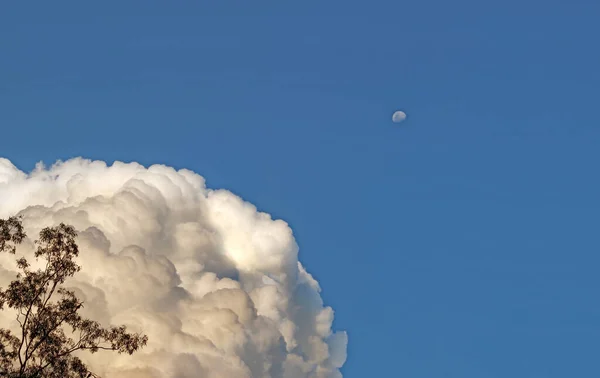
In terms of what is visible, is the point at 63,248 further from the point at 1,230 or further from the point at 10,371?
the point at 10,371

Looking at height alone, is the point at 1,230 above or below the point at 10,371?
above

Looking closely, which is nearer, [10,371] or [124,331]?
[10,371]

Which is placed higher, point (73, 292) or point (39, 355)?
point (73, 292)

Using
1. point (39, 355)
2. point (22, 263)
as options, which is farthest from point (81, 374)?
point (22, 263)

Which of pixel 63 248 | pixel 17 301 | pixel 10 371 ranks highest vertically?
pixel 63 248

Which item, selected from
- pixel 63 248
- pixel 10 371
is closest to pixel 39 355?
pixel 10 371

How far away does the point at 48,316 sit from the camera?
86.9 m

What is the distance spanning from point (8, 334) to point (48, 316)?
3768 millimetres

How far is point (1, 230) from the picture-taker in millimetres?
85312

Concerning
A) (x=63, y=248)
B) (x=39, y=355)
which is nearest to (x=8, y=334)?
(x=39, y=355)

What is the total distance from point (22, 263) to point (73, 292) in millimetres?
5609

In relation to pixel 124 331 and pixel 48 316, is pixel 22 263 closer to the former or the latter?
pixel 48 316

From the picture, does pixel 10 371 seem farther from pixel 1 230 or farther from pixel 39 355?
pixel 1 230

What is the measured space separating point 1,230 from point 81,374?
47.1 feet
